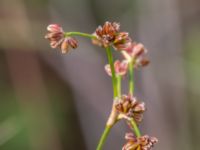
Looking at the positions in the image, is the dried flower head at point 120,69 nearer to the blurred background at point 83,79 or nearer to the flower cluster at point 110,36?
the flower cluster at point 110,36

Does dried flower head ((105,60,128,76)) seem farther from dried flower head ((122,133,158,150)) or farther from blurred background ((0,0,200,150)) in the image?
blurred background ((0,0,200,150))

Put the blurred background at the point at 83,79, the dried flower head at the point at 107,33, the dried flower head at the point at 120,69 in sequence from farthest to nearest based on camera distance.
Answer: the blurred background at the point at 83,79
the dried flower head at the point at 120,69
the dried flower head at the point at 107,33

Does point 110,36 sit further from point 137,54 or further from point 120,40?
point 137,54

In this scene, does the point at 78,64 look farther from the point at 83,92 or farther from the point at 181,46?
the point at 181,46

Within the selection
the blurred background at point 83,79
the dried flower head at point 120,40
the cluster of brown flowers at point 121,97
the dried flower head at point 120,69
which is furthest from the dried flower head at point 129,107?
the blurred background at point 83,79


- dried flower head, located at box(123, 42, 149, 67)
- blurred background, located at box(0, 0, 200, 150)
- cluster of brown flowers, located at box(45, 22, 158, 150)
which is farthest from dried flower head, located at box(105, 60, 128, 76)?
blurred background, located at box(0, 0, 200, 150)

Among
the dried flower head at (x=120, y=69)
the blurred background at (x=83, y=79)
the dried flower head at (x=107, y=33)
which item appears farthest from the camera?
the blurred background at (x=83, y=79)

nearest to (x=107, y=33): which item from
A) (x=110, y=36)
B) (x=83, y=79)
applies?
(x=110, y=36)

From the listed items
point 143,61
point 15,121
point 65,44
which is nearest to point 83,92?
point 15,121
